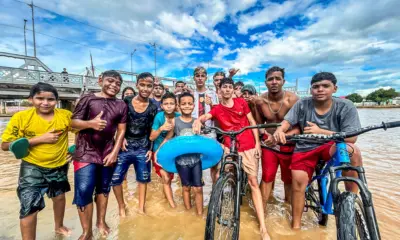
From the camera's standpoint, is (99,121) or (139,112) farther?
(139,112)

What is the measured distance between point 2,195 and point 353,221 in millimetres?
5742

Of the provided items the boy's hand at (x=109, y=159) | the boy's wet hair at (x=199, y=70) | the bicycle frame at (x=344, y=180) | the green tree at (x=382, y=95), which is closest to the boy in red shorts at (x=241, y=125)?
the bicycle frame at (x=344, y=180)

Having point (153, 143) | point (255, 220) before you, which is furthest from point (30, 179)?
point (255, 220)

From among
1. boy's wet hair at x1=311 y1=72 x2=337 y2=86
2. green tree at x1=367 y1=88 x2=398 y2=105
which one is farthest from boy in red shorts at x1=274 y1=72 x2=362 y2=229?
green tree at x1=367 y1=88 x2=398 y2=105

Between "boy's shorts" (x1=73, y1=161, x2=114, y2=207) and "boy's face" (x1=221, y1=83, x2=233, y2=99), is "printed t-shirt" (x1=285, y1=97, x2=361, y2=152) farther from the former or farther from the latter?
"boy's shorts" (x1=73, y1=161, x2=114, y2=207)

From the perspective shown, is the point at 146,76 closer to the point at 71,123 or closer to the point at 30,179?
the point at 71,123

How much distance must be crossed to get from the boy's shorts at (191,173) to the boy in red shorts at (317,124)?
1.22m

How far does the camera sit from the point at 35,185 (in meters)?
2.32

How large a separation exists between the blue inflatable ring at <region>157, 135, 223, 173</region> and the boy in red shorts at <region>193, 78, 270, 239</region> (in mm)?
273

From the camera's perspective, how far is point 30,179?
230 centimetres

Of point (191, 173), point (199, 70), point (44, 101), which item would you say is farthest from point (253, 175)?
point (44, 101)

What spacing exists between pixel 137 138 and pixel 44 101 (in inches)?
52.7

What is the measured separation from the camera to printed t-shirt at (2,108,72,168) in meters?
2.25

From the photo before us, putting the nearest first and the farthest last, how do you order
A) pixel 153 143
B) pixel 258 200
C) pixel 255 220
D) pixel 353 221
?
pixel 353 221 → pixel 258 200 → pixel 255 220 → pixel 153 143
